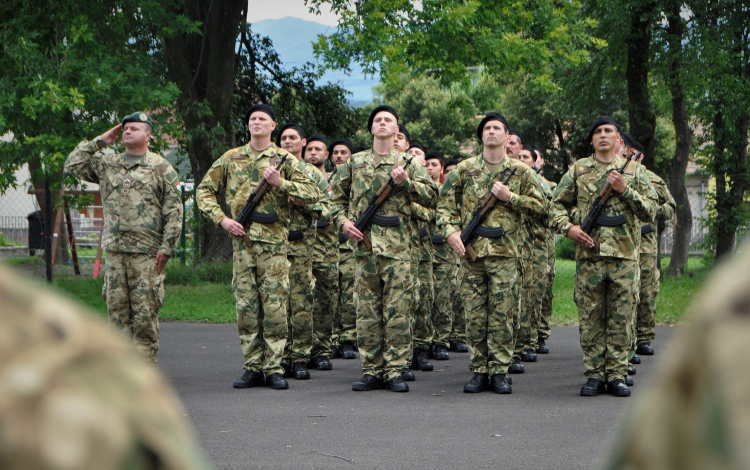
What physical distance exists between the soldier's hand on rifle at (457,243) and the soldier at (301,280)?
170cm

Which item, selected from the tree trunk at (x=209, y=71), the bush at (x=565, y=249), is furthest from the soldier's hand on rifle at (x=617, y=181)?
the bush at (x=565, y=249)

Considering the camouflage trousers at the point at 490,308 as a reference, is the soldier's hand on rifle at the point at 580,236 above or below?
above

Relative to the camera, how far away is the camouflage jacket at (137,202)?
765cm

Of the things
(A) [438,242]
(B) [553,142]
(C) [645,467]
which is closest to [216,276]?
(A) [438,242]

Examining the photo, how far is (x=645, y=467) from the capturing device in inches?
25.0

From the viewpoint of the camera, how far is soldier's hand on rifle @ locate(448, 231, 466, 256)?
7.39 metres

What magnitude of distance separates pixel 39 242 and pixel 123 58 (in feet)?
15.1

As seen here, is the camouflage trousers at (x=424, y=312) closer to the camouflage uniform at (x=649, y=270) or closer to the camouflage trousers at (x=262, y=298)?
the camouflage trousers at (x=262, y=298)

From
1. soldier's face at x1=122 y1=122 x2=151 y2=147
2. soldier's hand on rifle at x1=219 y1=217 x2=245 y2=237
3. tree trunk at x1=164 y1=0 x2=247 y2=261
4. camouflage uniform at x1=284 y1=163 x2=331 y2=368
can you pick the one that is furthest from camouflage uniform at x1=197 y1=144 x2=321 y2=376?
tree trunk at x1=164 y1=0 x2=247 y2=261

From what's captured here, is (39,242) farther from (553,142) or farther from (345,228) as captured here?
(553,142)

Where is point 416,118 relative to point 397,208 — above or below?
above

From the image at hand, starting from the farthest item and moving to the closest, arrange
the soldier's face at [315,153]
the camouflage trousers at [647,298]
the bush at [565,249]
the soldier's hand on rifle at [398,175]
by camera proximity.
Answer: the bush at [565,249] → the soldier's face at [315,153] → the camouflage trousers at [647,298] → the soldier's hand on rifle at [398,175]

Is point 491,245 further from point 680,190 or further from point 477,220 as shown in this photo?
point 680,190

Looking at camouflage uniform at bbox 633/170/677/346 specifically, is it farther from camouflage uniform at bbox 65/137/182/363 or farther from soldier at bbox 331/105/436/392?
camouflage uniform at bbox 65/137/182/363
